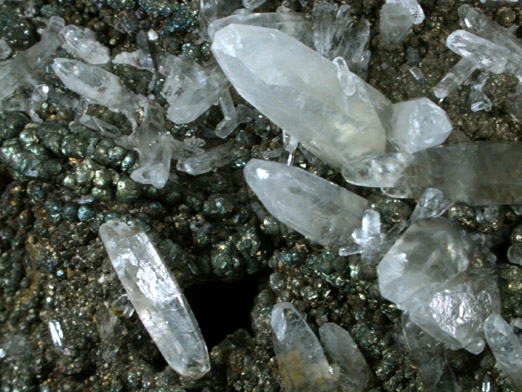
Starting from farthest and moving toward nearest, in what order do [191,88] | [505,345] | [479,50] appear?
[191,88], [479,50], [505,345]

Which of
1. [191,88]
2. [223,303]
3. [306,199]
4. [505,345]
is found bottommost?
[223,303]

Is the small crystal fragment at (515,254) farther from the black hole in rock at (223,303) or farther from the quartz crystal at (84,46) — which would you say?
the quartz crystal at (84,46)

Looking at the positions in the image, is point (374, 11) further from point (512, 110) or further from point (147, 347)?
point (147, 347)

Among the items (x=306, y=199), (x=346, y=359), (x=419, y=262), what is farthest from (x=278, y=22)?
(x=346, y=359)

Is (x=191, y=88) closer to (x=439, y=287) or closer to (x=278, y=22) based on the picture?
(x=278, y=22)

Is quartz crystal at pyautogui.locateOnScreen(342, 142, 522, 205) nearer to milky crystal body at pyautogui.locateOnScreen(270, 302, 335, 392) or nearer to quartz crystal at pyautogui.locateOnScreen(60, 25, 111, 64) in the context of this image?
milky crystal body at pyautogui.locateOnScreen(270, 302, 335, 392)

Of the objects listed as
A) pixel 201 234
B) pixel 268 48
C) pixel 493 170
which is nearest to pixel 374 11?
pixel 268 48

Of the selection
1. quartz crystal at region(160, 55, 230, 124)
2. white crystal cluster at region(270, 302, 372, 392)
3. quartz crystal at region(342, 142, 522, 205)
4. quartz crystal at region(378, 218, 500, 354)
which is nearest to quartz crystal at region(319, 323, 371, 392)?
white crystal cluster at region(270, 302, 372, 392)

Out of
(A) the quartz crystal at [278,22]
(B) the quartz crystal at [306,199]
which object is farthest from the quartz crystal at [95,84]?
(B) the quartz crystal at [306,199]

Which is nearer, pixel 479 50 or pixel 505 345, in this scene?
pixel 505 345
